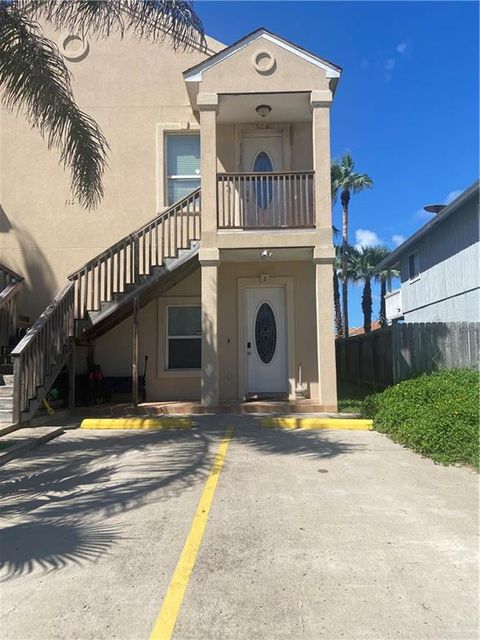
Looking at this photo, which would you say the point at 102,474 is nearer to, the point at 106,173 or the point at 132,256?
the point at 132,256

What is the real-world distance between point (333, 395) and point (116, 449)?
461cm

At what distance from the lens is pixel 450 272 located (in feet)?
55.9

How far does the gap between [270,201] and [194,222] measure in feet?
5.55

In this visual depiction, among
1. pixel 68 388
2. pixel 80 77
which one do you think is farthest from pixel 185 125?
pixel 68 388

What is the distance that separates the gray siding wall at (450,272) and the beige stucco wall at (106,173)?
9271mm

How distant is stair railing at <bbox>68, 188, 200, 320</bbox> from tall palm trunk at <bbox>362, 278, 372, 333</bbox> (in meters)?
24.2

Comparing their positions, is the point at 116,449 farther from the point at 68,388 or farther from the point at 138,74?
the point at 138,74

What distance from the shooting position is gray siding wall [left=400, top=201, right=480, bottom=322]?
15.3m

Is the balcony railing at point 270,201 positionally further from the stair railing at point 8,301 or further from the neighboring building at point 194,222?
the stair railing at point 8,301

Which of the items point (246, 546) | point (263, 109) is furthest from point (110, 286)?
point (246, 546)

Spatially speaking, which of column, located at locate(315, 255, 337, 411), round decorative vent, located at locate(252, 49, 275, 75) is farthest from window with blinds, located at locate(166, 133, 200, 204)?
column, located at locate(315, 255, 337, 411)

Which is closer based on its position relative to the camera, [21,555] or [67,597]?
[67,597]

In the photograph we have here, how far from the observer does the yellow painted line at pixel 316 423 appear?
8.62m

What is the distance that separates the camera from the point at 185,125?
12.0m
